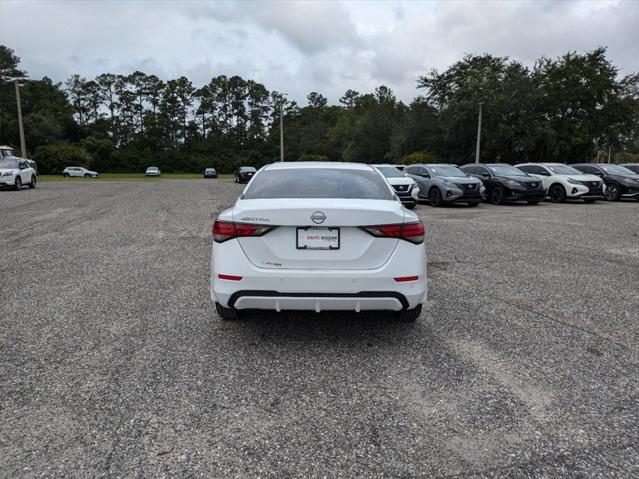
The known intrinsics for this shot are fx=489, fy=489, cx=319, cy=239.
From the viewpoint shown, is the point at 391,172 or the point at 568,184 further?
the point at 568,184

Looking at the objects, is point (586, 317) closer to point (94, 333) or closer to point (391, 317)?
point (391, 317)

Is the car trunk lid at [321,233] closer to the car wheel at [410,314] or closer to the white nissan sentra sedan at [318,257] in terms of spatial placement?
the white nissan sentra sedan at [318,257]

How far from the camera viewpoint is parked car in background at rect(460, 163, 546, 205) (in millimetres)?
18094

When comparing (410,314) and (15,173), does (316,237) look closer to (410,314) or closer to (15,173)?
(410,314)

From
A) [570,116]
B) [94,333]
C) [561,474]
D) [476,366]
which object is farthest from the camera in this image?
[570,116]

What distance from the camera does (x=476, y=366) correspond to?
3695 millimetres

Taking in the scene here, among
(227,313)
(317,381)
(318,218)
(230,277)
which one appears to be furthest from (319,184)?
(317,381)

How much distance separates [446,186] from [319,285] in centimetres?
1444

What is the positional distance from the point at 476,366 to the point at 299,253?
1590mm

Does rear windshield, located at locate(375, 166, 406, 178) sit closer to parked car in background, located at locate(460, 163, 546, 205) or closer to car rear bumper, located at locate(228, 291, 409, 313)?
parked car in background, located at locate(460, 163, 546, 205)

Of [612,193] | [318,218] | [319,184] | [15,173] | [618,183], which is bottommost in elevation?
[612,193]

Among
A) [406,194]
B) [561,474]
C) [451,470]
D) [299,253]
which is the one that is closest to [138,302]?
[299,253]

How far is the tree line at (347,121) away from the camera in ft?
136

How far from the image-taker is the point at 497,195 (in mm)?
18703
